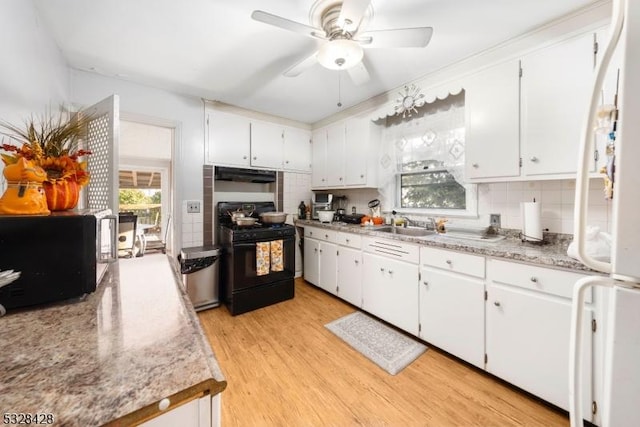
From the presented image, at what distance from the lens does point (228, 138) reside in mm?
3123

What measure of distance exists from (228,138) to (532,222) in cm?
315

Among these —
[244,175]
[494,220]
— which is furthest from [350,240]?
[244,175]

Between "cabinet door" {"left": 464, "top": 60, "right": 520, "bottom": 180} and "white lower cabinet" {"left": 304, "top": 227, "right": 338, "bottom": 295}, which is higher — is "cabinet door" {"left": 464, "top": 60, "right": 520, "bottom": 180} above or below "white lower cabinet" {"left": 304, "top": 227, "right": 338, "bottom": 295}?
above

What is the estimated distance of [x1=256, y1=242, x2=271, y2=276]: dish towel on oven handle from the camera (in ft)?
9.10

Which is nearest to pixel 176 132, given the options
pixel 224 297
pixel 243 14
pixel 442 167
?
pixel 243 14

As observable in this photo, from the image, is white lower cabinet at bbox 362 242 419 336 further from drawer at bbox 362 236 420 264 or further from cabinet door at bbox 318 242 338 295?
cabinet door at bbox 318 242 338 295

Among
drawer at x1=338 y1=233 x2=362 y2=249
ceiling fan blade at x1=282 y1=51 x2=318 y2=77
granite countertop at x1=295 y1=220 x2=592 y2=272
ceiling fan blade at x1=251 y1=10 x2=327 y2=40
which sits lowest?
drawer at x1=338 y1=233 x2=362 y2=249

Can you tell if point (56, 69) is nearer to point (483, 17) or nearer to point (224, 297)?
point (224, 297)

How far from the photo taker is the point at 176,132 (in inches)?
109

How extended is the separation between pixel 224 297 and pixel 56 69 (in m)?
2.43

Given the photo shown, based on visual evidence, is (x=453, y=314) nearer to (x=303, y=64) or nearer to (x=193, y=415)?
(x=193, y=415)

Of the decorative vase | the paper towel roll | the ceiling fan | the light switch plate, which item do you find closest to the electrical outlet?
the decorative vase

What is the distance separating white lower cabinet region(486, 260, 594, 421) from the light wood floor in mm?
163

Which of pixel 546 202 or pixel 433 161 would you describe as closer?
pixel 546 202
